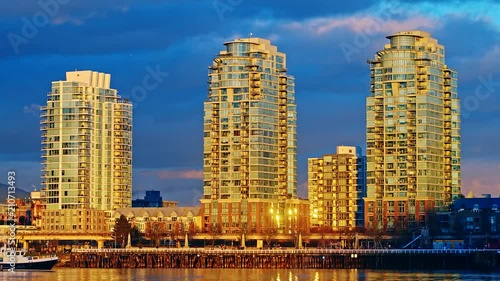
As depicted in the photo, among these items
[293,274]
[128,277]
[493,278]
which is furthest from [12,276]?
[493,278]


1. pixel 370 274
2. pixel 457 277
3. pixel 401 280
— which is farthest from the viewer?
pixel 370 274

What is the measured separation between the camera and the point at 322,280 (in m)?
168

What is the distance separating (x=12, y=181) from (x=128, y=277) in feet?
75.6

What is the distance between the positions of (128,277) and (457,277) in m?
46.6

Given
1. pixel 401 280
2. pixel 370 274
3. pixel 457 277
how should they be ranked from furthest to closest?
pixel 370 274
pixel 457 277
pixel 401 280

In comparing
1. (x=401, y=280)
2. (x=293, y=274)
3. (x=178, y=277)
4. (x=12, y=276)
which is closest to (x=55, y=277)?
(x=12, y=276)

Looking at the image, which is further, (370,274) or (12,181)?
(370,274)

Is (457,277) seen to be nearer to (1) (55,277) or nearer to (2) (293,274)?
(2) (293,274)

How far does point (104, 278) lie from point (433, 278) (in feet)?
150

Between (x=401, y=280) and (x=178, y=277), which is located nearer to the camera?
(x=401, y=280)

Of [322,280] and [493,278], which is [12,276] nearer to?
[322,280]

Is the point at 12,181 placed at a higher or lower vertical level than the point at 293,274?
higher

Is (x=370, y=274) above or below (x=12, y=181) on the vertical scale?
below

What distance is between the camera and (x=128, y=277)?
179 m
